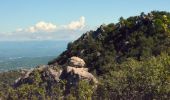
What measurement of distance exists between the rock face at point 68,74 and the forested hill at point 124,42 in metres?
6.27

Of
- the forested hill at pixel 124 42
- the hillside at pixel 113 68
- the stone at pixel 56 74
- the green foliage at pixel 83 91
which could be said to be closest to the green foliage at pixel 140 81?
the hillside at pixel 113 68

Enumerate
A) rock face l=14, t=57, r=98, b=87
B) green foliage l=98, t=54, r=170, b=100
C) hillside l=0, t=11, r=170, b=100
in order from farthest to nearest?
rock face l=14, t=57, r=98, b=87
hillside l=0, t=11, r=170, b=100
green foliage l=98, t=54, r=170, b=100

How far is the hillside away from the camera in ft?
283

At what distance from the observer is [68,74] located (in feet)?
347

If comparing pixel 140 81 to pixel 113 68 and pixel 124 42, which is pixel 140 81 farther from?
pixel 124 42

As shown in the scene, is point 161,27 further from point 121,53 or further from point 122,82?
point 122,82

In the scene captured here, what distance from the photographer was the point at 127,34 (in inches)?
5020

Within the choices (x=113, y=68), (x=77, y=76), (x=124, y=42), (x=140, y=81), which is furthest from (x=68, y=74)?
(x=124, y=42)

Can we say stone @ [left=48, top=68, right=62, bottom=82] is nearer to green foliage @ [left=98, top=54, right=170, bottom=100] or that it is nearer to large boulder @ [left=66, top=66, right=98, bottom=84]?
large boulder @ [left=66, top=66, right=98, bottom=84]

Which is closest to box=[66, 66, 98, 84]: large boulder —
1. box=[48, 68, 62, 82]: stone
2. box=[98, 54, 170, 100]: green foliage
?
box=[48, 68, 62, 82]: stone

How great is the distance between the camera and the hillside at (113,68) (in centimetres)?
8625

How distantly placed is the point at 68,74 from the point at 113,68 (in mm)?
11201

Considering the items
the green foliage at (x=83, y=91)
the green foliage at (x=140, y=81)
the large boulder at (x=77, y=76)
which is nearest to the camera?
the green foliage at (x=140, y=81)

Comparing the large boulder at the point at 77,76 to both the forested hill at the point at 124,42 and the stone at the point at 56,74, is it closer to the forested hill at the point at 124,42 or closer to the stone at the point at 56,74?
the stone at the point at 56,74
